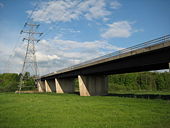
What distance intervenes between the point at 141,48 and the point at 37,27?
41.1 m

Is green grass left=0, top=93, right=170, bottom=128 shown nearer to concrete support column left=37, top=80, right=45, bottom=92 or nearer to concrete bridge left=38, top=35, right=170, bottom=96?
concrete bridge left=38, top=35, right=170, bottom=96

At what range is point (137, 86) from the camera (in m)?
99.3

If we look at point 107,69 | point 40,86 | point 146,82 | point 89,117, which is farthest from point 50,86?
point 89,117

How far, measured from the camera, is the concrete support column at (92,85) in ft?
142

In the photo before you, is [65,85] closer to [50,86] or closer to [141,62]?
[50,86]

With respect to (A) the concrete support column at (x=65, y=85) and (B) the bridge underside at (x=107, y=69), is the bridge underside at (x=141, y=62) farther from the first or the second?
(A) the concrete support column at (x=65, y=85)

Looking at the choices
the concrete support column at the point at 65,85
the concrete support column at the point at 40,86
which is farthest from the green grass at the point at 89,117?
the concrete support column at the point at 40,86

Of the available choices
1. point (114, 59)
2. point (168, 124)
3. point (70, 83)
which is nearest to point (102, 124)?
point (168, 124)

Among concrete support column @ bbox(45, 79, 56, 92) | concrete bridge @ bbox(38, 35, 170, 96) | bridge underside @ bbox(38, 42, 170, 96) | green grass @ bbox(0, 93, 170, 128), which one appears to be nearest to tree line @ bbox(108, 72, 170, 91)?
concrete support column @ bbox(45, 79, 56, 92)

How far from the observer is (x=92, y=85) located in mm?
44000

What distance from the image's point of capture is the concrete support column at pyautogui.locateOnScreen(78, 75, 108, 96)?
43.2 m

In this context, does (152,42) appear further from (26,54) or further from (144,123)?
(26,54)

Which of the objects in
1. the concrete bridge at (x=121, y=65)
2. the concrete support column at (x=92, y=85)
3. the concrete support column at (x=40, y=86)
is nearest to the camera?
the concrete bridge at (x=121, y=65)

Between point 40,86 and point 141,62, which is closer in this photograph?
point 141,62
